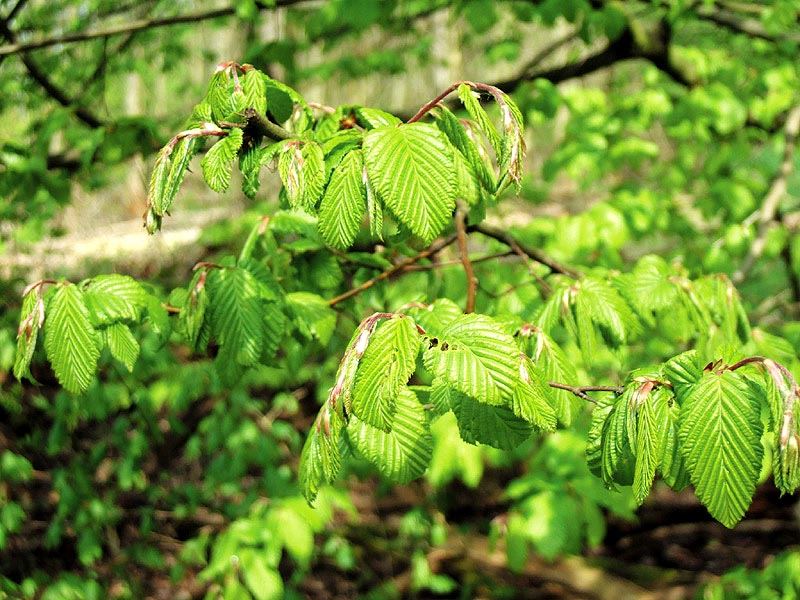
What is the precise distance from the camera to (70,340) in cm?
121

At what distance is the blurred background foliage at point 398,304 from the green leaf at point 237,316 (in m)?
0.26

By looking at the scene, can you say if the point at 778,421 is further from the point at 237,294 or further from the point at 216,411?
the point at 216,411

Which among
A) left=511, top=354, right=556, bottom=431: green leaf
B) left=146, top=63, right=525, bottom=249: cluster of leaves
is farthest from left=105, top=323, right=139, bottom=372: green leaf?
left=511, top=354, right=556, bottom=431: green leaf

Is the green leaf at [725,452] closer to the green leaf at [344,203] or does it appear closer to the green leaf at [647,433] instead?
the green leaf at [647,433]

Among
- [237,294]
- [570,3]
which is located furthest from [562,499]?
[570,3]

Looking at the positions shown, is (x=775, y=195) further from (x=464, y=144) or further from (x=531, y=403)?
(x=531, y=403)

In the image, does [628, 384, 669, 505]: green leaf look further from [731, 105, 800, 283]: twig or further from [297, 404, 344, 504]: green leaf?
[731, 105, 800, 283]: twig

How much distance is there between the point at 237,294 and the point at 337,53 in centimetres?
772

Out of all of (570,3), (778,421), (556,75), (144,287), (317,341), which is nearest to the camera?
(778,421)

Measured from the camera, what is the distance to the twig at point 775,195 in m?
2.93

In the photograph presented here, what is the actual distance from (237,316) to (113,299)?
0.73ft

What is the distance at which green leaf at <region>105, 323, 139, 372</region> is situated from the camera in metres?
1.30

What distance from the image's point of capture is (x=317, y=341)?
67.2 inches

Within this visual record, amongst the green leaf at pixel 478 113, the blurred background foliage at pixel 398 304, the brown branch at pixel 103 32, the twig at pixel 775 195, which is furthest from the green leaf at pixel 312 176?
the twig at pixel 775 195
